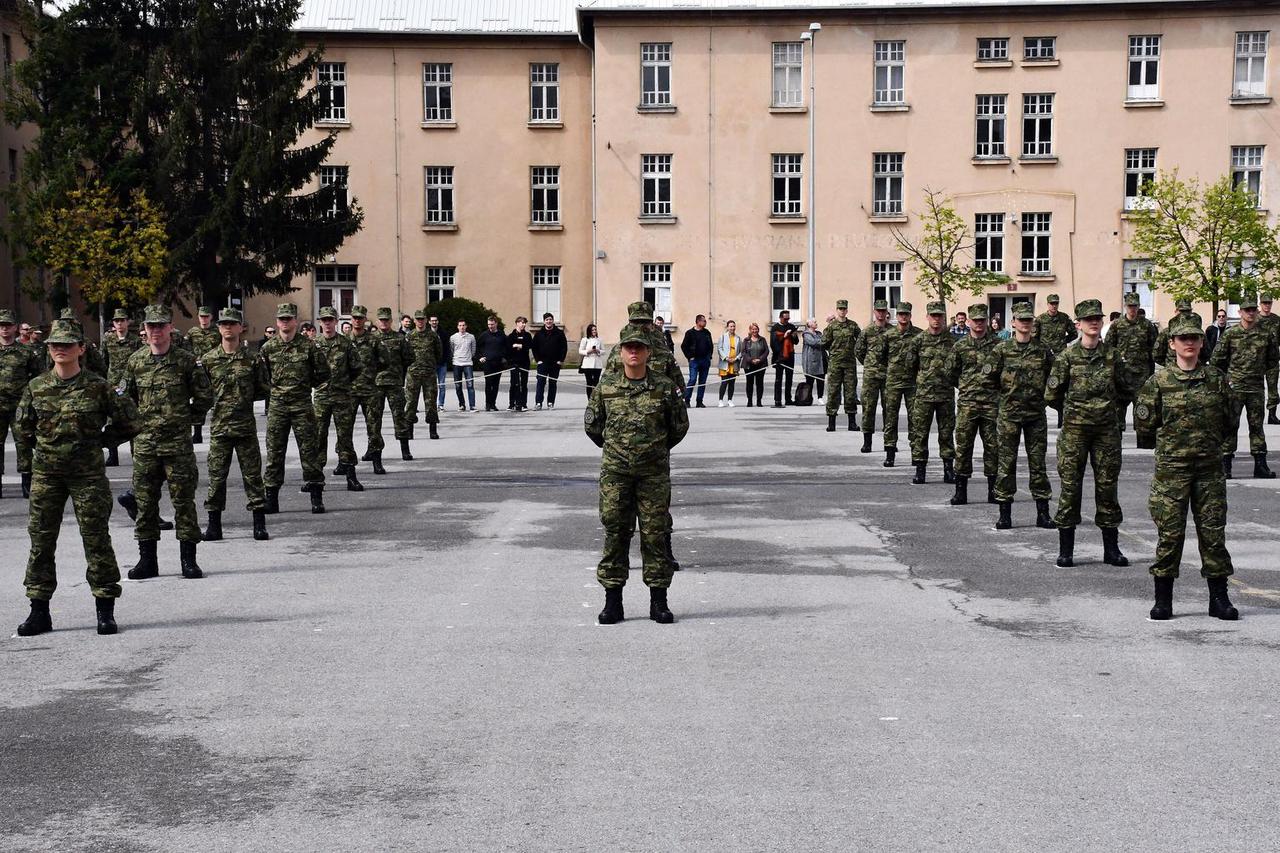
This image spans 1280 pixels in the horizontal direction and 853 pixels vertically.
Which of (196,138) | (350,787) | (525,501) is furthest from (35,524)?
(196,138)

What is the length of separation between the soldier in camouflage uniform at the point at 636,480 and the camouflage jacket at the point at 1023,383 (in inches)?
212

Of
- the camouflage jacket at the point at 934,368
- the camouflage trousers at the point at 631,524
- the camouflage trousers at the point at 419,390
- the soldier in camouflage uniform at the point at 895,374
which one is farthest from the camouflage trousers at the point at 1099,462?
the camouflage trousers at the point at 419,390

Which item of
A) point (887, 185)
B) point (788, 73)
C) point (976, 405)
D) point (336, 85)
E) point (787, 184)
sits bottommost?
point (976, 405)

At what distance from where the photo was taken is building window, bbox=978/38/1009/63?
187 ft

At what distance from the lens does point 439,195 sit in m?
61.2

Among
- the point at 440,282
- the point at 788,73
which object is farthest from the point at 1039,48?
the point at 440,282

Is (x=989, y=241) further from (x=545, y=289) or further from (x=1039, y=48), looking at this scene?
(x=545, y=289)

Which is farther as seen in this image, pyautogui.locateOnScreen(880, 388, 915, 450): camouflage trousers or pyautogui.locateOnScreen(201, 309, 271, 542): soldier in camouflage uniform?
pyautogui.locateOnScreen(880, 388, 915, 450): camouflage trousers

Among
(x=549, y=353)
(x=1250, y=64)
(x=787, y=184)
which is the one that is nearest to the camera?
(x=549, y=353)

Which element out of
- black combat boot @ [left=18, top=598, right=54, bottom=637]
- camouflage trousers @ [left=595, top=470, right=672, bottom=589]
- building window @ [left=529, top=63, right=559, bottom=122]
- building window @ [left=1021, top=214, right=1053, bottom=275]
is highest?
building window @ [left=529, top=63, right=559, bottom=122]

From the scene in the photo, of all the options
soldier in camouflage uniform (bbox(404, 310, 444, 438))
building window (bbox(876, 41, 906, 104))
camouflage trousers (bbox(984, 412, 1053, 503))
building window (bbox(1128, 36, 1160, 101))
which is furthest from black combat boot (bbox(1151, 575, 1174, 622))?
building window (bbox(1128, 36, 1160, 101))

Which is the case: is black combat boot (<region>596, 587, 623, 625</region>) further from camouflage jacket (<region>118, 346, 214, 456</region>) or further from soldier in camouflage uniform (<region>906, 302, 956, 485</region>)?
soldier in camouflage uniform (<region>906, 302, 956, 485</region>)

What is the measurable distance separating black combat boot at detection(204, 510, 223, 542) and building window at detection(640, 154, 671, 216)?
4383 centimetres

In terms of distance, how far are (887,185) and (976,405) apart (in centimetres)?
4215
